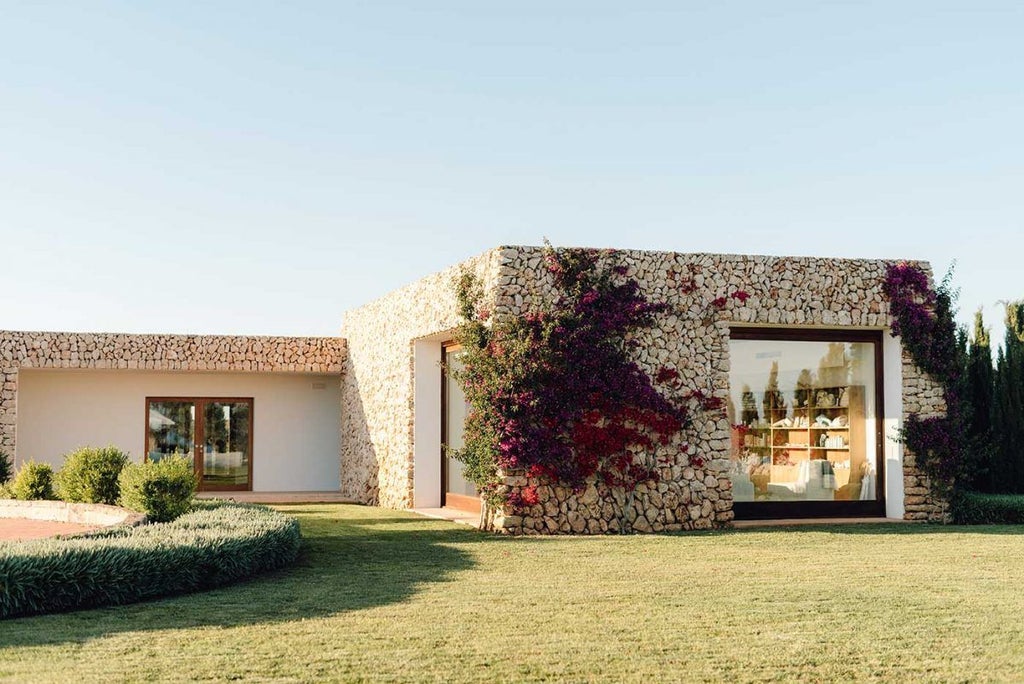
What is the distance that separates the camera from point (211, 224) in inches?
844

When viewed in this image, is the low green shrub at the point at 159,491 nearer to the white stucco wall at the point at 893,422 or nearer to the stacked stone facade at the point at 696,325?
the stacked stone facade at the point at 696,325

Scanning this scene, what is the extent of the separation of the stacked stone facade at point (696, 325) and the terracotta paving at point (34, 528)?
530 cm

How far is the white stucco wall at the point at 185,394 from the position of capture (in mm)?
22859

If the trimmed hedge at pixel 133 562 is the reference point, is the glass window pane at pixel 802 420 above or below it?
above

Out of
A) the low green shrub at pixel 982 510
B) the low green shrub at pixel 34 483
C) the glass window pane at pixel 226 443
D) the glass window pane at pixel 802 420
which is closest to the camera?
the glass window pane at pixel 802 420

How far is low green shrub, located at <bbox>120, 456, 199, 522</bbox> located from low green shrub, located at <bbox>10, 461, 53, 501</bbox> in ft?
14.0

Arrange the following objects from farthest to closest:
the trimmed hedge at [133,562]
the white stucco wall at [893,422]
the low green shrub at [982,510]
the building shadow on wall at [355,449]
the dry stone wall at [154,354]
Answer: the dry stone wall at [154,354] → the building shadow on wall at [355,449] → the white stucco wall at [893,422] → the low green shrub at [982,510] → the trimmed hedge at [133,562]

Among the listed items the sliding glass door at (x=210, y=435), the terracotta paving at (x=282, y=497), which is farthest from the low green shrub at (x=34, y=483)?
the sliding glass door at (x=210, y=435)

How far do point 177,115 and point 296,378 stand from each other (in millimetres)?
7398

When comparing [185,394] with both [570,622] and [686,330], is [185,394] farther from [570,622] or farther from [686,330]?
[570,622]

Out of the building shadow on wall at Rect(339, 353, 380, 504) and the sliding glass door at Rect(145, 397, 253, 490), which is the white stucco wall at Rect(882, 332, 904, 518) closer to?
the building shadow on wall at Rect(339, 353, 380, 504)

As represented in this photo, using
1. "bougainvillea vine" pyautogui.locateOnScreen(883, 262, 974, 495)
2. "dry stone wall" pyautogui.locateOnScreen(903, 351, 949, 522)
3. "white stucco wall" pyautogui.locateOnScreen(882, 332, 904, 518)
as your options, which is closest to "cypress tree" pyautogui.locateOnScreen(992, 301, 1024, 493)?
"bougainvillea vine" pyautogui.locateOnScreen(883, 262, 974, 495)

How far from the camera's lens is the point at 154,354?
2181cm

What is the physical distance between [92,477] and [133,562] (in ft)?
20.3
